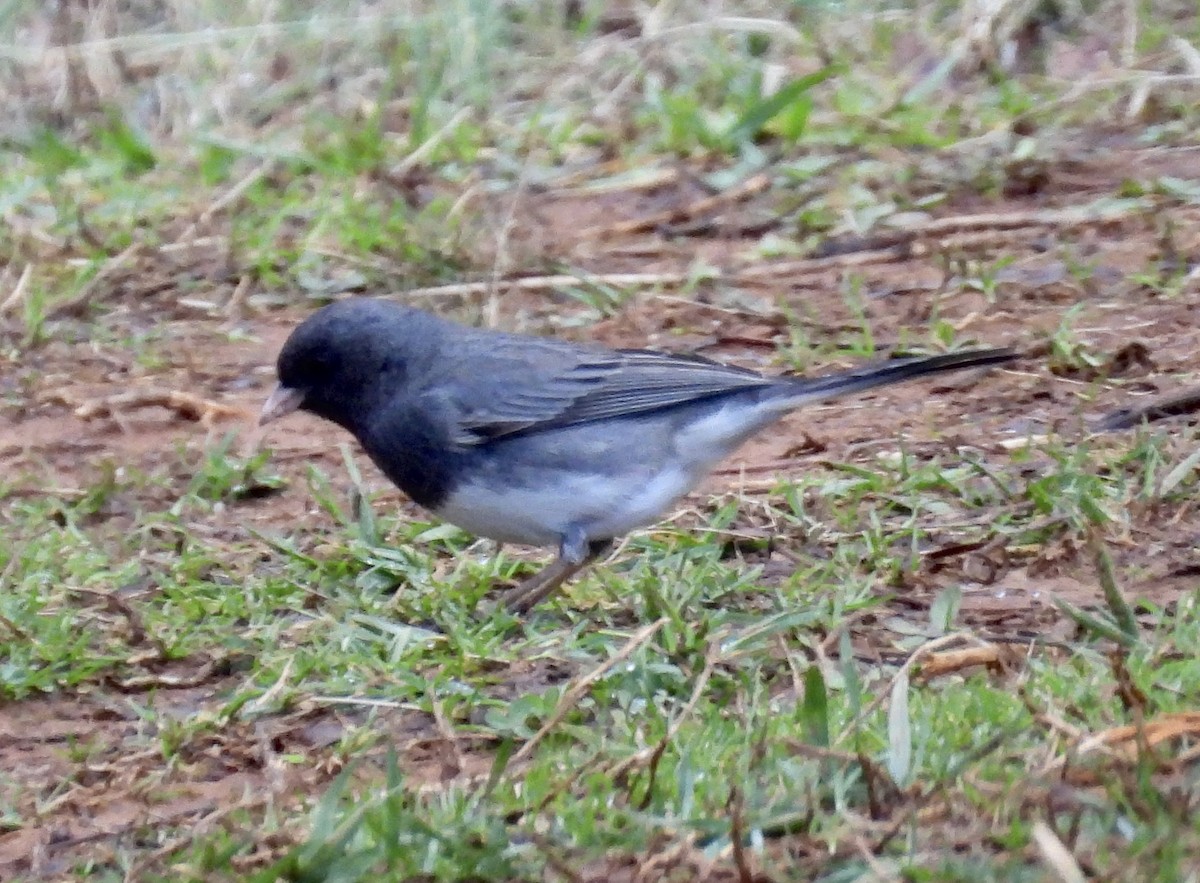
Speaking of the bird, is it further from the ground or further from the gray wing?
the ground

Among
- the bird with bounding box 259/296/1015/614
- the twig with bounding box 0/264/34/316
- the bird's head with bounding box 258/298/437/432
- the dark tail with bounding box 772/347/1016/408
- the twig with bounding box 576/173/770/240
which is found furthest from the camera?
the twig with bounding box 576/173/770/240

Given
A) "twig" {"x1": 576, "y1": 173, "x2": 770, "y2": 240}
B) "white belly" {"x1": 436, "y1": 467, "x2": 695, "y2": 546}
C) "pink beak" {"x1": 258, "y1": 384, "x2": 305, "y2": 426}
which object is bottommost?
"twig" {"x1": 576, "y1": 173, "x2": 770, "y2": 240}

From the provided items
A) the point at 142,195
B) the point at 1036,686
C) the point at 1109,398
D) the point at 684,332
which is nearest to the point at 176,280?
the point at 142,195

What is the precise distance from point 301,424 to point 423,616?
1.73 metres

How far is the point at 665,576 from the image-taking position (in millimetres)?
4352

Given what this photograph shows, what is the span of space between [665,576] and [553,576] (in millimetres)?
273

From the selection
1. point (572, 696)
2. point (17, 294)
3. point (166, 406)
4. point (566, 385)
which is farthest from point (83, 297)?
point (572, 696)

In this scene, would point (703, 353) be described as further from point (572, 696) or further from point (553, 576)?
point (572, 696)

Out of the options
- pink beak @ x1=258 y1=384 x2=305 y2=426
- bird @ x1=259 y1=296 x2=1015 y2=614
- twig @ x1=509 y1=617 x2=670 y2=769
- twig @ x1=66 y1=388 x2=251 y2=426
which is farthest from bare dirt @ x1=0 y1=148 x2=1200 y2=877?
bird @ x1=259 y1=296 x2=1015 y2=614

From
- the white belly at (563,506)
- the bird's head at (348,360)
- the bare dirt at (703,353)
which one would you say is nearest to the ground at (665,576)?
the bare dirt at (703,353)

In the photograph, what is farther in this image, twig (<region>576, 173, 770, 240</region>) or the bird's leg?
twig (<region>576, 173, 770, 240</region>)

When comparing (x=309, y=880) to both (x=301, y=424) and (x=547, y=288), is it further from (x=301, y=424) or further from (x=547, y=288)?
(x=547, y=288)

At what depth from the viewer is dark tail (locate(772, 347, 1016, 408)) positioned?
4.27 metres

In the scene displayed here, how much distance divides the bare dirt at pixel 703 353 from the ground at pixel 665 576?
2 centimetres
